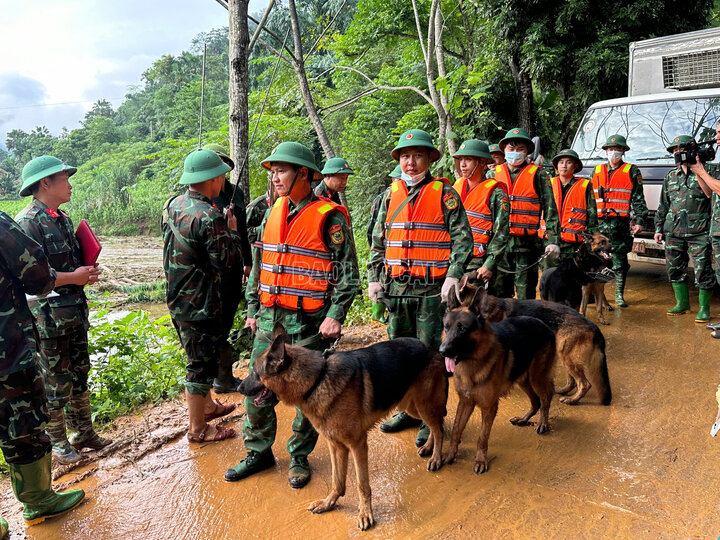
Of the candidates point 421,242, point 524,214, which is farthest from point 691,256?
point 421,242

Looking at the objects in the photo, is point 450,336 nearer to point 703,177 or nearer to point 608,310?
point 703,177

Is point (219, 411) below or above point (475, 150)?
below

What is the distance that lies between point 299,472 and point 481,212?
3.45 m

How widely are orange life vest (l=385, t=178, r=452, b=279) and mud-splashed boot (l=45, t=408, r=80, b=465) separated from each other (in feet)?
10.4

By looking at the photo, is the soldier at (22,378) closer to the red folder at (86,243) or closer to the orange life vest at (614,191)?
the red folder at (86,243)

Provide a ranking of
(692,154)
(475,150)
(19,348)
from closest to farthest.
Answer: (19,348)
(475,150)
(692,154)

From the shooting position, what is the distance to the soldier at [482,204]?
216 inches

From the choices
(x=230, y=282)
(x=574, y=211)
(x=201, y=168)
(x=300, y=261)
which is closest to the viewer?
(x=300, y=261)

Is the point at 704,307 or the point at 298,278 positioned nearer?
the point at 298,278

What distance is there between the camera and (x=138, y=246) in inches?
952

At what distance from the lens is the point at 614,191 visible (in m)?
7.73

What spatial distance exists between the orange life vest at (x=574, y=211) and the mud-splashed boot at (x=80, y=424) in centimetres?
616

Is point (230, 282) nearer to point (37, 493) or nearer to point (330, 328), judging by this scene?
point (330, 328)

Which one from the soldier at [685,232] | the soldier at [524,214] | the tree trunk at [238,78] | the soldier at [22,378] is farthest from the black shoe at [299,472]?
the soldier at [685,232]
